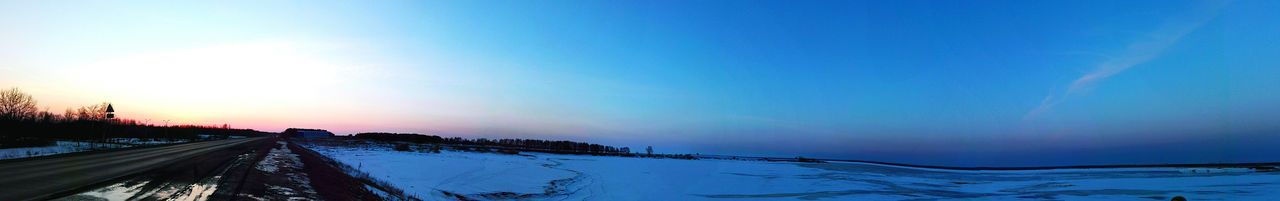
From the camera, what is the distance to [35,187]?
1291 cm

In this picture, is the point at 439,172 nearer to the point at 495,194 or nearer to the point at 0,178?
the point at 495,194

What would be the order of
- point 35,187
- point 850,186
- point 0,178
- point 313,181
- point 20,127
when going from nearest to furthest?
1. point 35,187
2. point 0,178
3. point 313,181
4. point 850,186
5. point 20,127

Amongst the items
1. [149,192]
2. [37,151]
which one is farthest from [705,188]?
[37,151]

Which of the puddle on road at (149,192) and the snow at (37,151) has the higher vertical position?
the puddle on road at (149,192)

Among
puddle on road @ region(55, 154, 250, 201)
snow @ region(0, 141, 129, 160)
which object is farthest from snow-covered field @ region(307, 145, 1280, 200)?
snow @ region(0, 141, 129, 160)

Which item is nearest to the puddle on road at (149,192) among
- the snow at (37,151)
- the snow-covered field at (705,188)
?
the snow-covered field at (705,188)

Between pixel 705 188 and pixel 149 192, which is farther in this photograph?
pixel 705 188

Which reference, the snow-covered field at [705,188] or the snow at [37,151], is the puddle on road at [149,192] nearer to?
the snow-covered field at [705,188]

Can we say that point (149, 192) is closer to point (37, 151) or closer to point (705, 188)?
point (705, 188)

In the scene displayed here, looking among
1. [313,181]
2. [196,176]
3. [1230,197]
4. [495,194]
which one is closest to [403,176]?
[495,194]

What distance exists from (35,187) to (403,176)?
666 inches

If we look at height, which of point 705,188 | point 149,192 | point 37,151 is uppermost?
point 149,192

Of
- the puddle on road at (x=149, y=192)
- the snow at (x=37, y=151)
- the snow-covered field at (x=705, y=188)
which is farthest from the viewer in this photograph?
the snow at (x=37, y=151)

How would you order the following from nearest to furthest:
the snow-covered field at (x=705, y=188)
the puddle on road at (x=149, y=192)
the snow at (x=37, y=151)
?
the puddle on road at (x=149, y=192) → the snow-covered field at (x=705, y=188) → the snow at (x=37, y=151)
